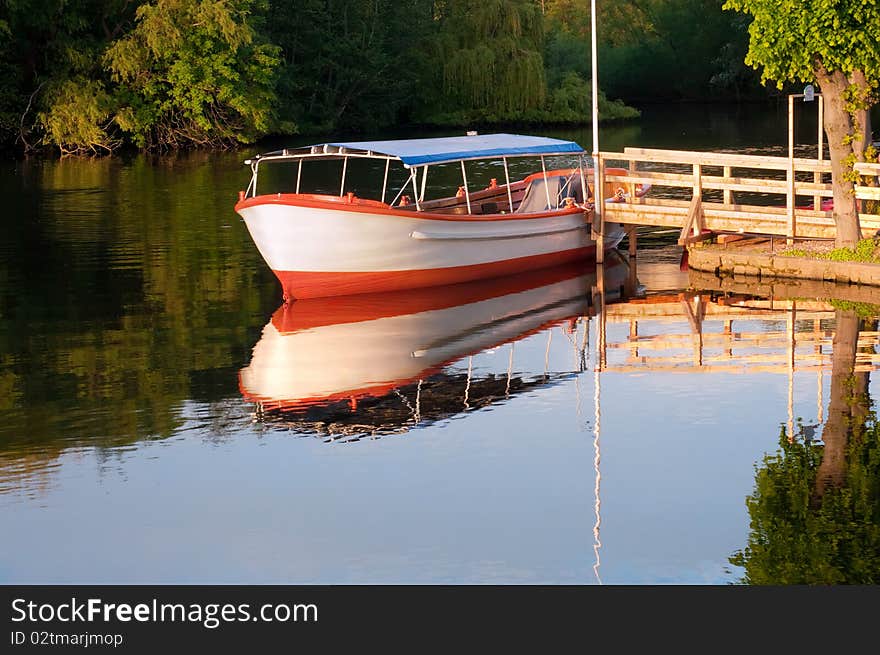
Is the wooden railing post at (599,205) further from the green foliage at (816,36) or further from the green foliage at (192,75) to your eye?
the green foliage at (192,75)

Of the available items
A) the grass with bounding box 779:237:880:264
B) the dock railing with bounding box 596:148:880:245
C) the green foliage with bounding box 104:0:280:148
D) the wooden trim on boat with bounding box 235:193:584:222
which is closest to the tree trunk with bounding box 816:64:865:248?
the grass with bounding box 779:237:880:264

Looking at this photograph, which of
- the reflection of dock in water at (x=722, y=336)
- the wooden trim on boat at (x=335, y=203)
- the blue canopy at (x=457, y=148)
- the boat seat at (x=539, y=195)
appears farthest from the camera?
the boat seat at (x=539, y=195)

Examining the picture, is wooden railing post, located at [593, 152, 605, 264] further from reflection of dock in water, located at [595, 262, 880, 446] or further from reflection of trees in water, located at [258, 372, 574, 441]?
reflection of trees in water, located at [258, 372, 574, 441]

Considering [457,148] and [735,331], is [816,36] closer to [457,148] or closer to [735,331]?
[735,331]

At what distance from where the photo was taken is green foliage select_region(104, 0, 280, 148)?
67688 millimetres

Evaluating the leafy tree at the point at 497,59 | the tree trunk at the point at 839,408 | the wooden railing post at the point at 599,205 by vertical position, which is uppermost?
the leafy tree at the point at 497,59

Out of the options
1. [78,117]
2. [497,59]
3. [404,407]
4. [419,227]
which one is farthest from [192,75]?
[404,407]

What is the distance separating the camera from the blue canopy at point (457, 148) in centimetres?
2769

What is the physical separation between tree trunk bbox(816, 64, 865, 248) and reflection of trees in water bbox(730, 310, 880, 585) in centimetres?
811

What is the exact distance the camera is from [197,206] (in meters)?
44.3

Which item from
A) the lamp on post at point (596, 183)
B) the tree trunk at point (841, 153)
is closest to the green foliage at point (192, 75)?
the lamp on post at point (596, 183)

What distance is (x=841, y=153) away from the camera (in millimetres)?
26000

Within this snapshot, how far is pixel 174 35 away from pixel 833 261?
46.1 metres

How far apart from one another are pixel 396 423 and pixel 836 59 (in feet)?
34.9
